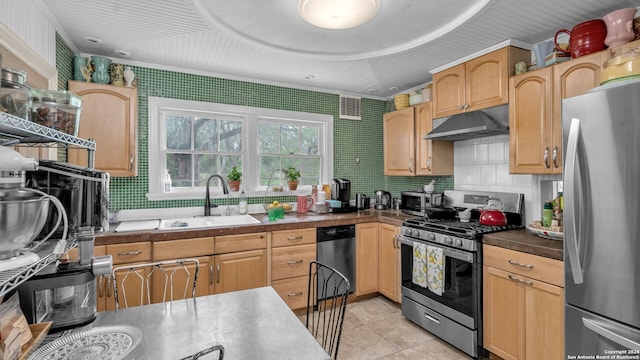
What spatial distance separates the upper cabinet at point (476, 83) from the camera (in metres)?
2.50

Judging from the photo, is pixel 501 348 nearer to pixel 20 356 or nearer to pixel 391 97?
pixel 20 356

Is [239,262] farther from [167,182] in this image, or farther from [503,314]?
[503,314]

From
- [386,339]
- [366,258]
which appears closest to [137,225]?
[366,258]

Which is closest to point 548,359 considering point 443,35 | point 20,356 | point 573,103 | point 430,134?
point 573,103

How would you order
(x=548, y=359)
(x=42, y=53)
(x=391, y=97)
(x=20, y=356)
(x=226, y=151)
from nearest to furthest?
(x=20, y=356), (x=548, y=359), (x=42, y=53), (x=226, y=151), (x=391, y=97)

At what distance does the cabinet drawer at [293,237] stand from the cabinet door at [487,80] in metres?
1.81

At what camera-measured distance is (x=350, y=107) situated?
3.97 m

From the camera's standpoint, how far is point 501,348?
7.00ft

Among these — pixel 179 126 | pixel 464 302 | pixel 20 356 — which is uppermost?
pixel 179 126

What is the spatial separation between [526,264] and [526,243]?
131 mm

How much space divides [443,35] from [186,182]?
2687 mm

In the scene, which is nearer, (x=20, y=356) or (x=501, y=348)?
(x=20, y=356)

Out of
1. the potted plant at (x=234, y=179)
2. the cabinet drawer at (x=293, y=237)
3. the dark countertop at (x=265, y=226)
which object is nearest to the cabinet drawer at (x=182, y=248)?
the dark countertop at (x=265, y=226)

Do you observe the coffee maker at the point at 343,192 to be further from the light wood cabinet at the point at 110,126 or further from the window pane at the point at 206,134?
the light wood cabinet at the point at 110,126
